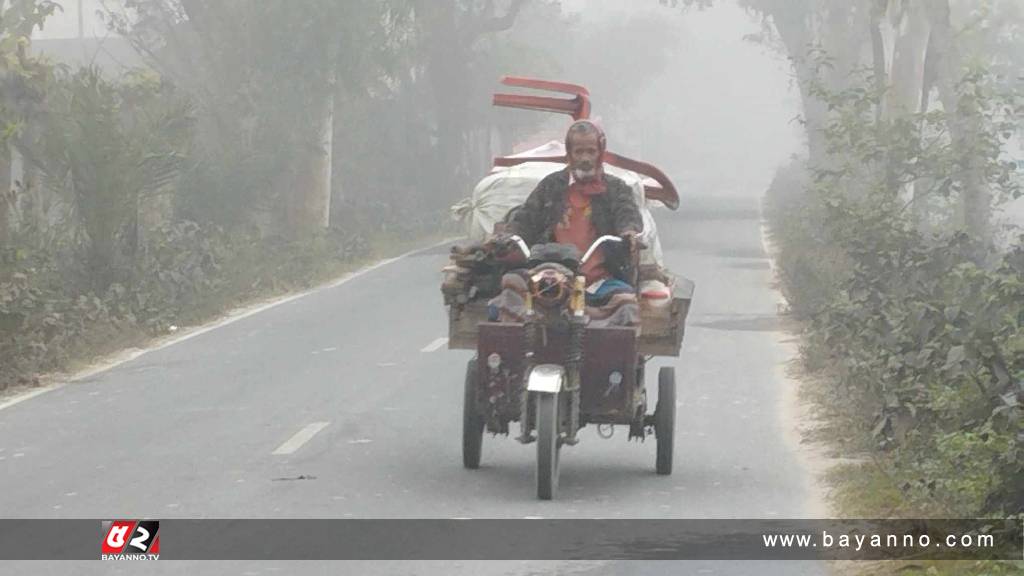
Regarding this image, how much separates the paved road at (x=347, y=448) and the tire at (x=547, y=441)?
0.14m

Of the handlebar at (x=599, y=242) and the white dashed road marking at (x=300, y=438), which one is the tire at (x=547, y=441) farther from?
the white dashed road marking at (x=300, y=438)

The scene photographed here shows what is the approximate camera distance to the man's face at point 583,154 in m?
12.6

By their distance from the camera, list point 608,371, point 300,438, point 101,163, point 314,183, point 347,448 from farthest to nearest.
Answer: point 314,183
point 101,163
point 300,438
point 347,448
point 608,371

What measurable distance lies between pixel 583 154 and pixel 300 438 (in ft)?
10.8

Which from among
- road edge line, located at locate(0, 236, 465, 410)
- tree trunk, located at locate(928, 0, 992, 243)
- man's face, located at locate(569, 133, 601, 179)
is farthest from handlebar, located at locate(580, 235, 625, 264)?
tree trunk, located at locate(928, 0, 992, 243)

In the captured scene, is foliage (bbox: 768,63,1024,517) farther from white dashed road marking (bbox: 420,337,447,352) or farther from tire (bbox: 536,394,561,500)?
white dashed road marking (bbox: 420,337,447,352)

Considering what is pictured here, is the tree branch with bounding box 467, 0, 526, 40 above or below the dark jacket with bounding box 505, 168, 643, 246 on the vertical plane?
above

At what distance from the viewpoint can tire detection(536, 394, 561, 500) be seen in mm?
11594

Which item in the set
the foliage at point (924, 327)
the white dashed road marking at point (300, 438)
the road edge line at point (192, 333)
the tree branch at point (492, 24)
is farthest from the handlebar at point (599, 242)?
the tree branch at point (492, 24)

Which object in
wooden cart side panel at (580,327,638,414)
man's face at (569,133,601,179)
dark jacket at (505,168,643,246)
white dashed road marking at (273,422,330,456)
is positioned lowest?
white dashed road marking at (273,422,330,456)

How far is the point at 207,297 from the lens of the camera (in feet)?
85.9

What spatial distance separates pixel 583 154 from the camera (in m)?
12.7

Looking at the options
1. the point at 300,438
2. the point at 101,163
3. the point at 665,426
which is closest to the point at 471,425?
the point at 665,426

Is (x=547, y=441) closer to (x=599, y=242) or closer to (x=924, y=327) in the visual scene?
(x=599, y=242)
